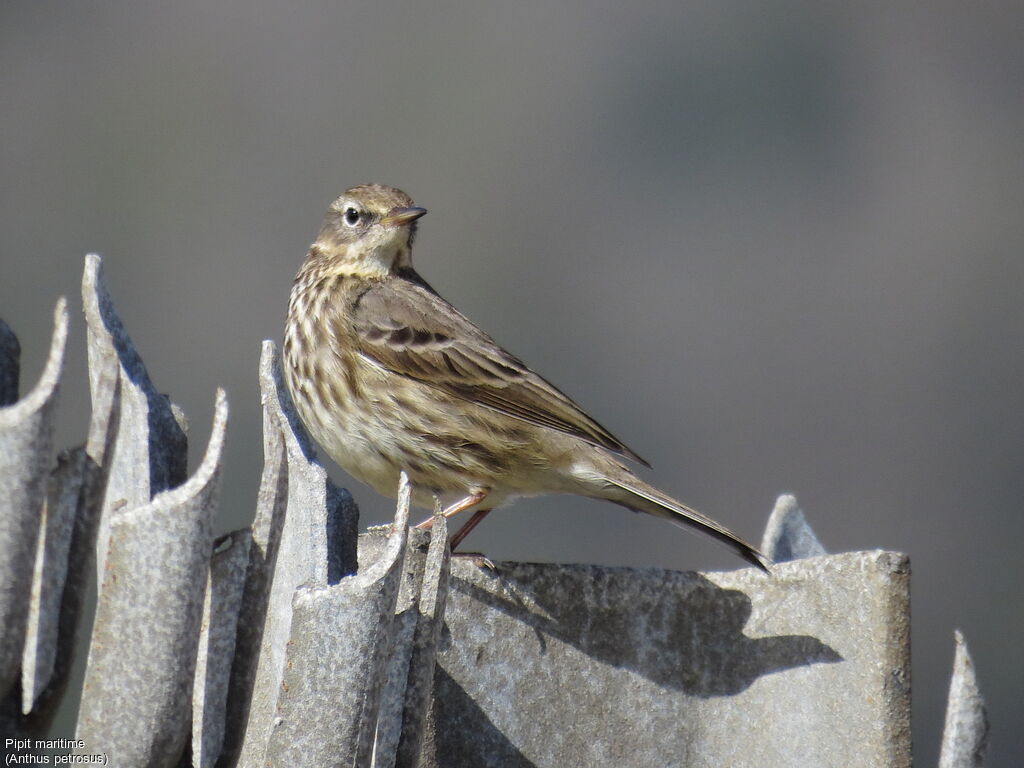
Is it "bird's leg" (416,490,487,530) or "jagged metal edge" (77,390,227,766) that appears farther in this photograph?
"bird's leg" (416,490,487,530)

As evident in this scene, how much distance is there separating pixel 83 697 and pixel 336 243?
377 centimetres

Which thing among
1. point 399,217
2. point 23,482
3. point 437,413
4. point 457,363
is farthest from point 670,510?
point 23,482

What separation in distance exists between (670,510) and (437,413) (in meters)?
1.07

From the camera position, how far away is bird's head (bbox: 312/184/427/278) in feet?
20.4

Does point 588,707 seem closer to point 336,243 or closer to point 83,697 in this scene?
point 83,697

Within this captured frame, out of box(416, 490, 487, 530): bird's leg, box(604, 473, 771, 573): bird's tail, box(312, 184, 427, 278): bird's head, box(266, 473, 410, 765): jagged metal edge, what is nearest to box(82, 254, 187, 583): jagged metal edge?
box(266, 473, 410, 765): jagged metal edge

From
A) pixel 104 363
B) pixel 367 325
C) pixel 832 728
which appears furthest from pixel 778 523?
pixel 104 363

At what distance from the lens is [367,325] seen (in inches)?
221

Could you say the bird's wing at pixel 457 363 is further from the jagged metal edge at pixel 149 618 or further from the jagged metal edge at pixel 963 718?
the jagged metal edge at pixel 149 618

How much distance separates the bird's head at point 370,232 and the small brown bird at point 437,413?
424mm

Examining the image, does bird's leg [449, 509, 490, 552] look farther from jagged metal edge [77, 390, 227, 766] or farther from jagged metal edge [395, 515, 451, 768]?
jagged metal edge [77, 390, 227, 766]

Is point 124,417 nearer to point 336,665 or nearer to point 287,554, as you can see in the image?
point 287,554

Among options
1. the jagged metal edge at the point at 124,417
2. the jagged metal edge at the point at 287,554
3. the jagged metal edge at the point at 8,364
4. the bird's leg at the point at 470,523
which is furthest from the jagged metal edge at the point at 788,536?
the jagged metal edge at the point at 8,364

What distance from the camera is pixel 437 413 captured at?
5418 millimetres
